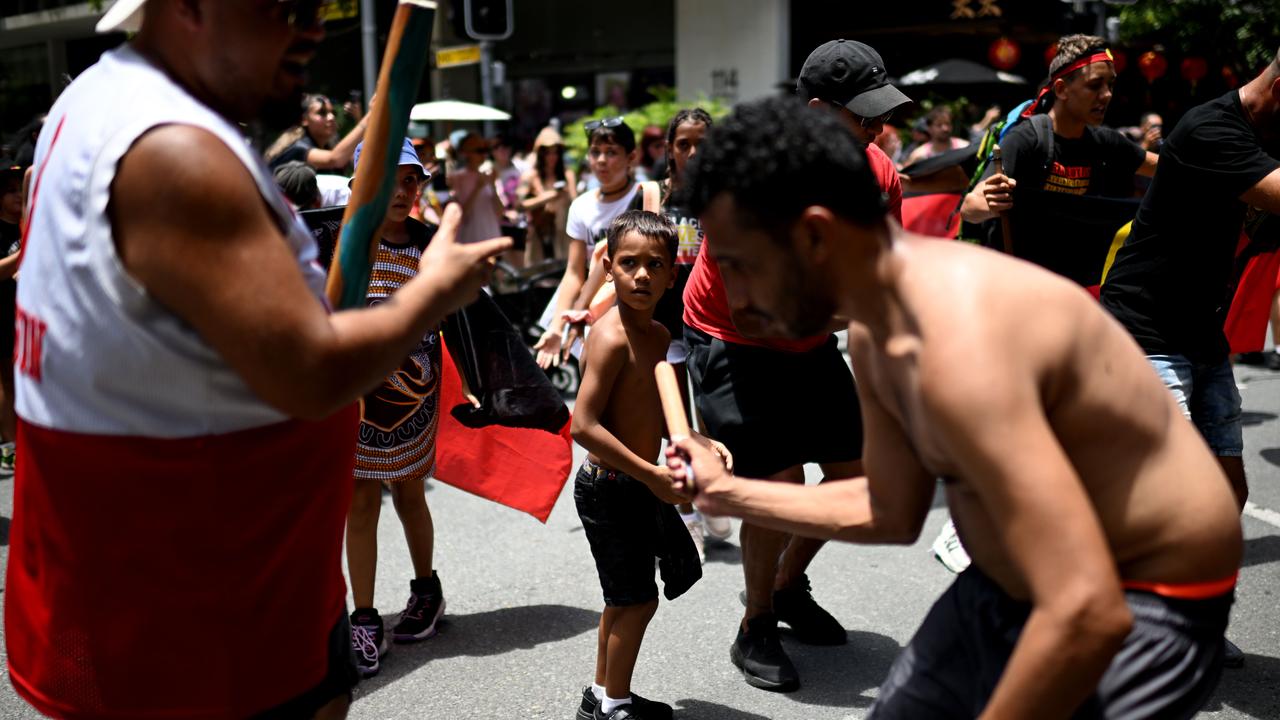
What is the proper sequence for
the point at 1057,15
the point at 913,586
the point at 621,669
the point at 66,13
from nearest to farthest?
1. the point at 621,669
2. the point at 913,586
3. the point at 1057,15
4. the point at 66,13

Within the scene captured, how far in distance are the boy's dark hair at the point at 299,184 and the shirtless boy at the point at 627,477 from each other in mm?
2267

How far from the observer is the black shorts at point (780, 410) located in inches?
150

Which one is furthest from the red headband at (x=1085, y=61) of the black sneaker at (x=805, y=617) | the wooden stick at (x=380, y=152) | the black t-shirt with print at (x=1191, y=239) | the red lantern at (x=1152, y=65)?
the red lantern at (x=1152, y=65)

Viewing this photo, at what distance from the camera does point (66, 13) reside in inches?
1070

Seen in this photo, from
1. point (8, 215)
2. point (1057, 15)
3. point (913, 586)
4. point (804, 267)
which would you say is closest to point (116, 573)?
point (804, 267)

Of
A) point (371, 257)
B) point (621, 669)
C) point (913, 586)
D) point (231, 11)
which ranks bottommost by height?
point (913, 586)

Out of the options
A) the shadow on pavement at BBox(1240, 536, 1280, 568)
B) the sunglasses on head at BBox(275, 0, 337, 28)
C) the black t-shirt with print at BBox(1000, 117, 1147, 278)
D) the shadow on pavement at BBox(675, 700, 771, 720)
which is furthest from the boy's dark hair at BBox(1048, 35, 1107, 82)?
the sunglasses on head at BBox(275, 0, 337, 28)

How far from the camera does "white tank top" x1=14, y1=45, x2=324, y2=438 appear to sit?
164 cm

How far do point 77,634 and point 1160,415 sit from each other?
1.66 m

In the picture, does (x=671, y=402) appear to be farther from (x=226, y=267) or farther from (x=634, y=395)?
(x=226, y=267)

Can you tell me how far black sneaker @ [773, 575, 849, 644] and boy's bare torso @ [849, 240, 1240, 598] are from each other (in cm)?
228

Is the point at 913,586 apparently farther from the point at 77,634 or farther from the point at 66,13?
the point at 66,13

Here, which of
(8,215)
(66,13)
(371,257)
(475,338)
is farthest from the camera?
(66,13)

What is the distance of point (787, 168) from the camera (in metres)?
1.71
